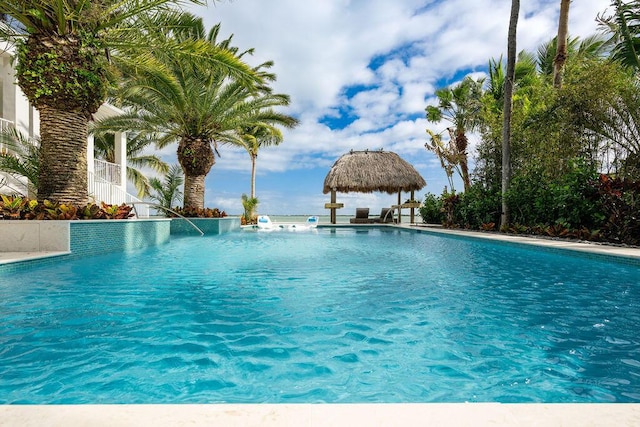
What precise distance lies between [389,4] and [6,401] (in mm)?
8518

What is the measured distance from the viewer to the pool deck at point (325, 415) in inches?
49.2

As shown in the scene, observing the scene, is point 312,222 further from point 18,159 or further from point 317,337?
point 317,337

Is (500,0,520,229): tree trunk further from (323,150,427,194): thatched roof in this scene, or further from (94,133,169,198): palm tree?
(94,133,169,198): palm tree

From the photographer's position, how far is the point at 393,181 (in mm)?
20969

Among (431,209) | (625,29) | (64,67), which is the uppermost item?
(625,29)

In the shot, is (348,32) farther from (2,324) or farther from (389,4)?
(2,324)

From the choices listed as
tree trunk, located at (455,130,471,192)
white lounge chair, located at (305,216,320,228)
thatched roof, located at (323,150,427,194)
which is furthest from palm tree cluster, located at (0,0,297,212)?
tree trunk, located at (455,130,471,192)

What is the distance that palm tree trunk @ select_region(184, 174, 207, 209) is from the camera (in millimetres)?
14375

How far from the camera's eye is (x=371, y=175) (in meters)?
21.0

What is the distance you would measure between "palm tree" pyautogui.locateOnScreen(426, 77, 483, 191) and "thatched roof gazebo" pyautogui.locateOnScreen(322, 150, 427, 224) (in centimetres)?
315

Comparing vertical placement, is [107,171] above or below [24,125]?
below

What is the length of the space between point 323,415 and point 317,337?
137 cm

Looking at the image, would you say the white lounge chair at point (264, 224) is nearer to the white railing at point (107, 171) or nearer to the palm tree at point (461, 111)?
the white railing at point (107, 171)

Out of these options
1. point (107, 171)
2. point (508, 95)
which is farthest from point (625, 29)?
point (107, 171)
